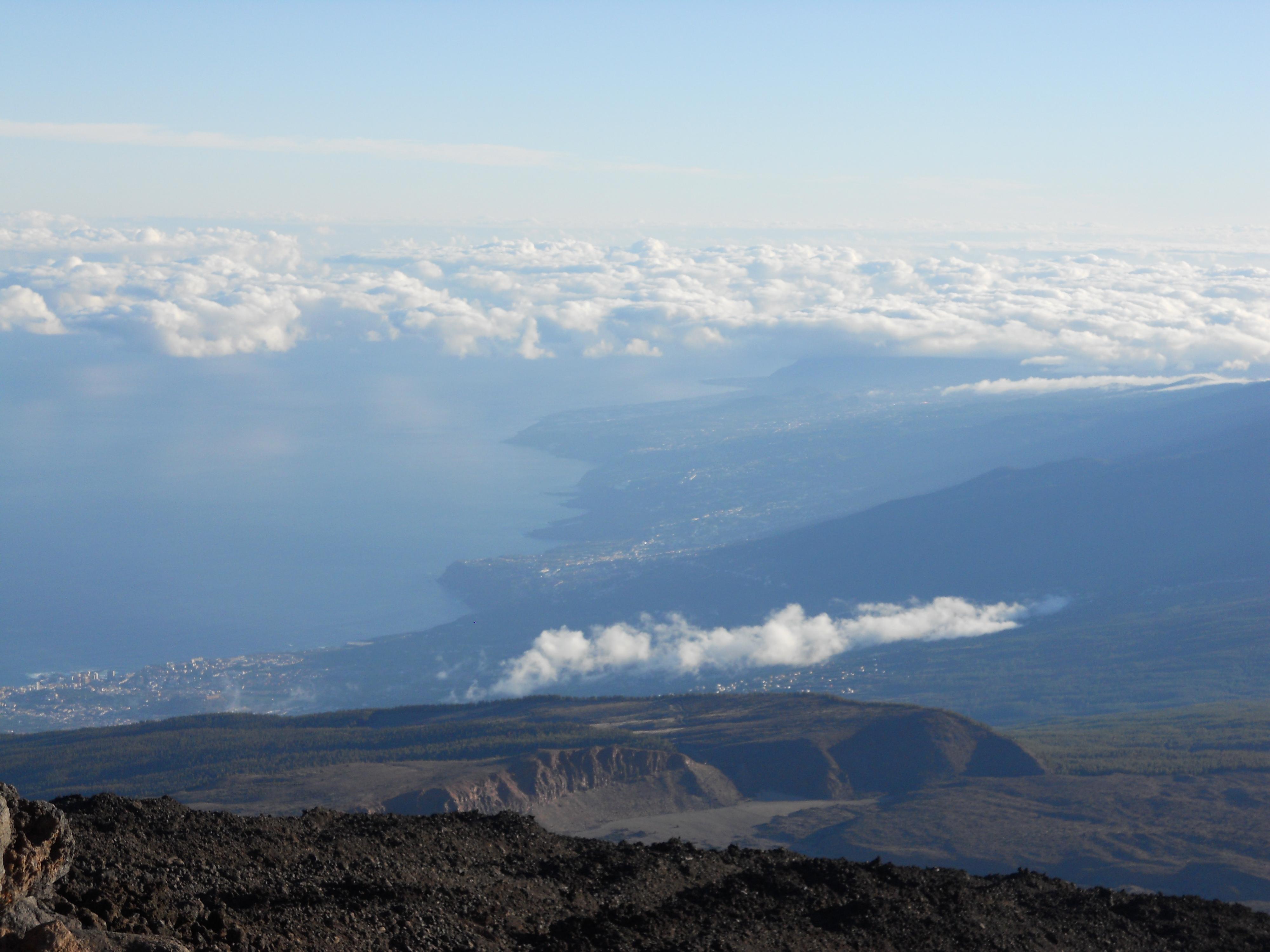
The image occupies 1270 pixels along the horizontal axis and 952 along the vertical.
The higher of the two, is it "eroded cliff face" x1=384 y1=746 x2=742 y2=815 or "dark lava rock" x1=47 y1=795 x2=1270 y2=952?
"dark lava rock" x1=47 y1=795 x2=1270 y2=952

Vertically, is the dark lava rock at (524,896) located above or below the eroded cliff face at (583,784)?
above

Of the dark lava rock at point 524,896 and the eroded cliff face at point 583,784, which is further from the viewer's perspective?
the eroded cliff face at point 583,784

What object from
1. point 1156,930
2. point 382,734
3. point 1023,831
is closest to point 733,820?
point 1023,831

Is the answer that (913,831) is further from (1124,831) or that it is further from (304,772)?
(304,772)

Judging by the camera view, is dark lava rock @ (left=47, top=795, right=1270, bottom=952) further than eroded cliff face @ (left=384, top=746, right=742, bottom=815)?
No
